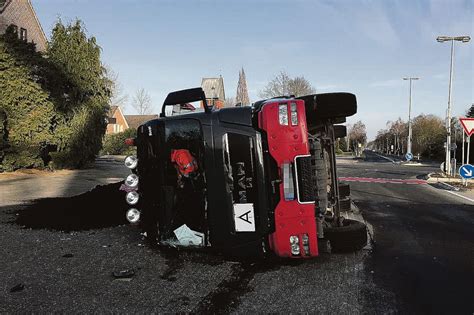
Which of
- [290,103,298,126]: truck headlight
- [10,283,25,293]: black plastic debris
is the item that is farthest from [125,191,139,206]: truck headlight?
[290,103,298,126]: truck headlight

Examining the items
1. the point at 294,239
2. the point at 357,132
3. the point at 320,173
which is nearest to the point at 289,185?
the point at 294,239

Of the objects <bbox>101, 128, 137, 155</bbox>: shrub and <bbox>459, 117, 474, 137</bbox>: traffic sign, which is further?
<bbox>101, 128, 137, 155</bbox>: shrub

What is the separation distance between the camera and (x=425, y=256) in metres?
5.48

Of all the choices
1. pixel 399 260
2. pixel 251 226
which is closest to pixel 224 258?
pixel 251 226

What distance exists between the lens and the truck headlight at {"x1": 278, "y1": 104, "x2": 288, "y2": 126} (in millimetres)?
4207

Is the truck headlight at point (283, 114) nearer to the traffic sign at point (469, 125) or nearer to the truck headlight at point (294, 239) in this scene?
the truck headlight at point (294, 239)

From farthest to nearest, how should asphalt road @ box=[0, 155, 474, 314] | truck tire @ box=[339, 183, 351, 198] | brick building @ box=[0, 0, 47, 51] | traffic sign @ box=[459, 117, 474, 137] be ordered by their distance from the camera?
brick building @ box=[0, 0, 47, 51] < traffic sign @ box=[459, 117, 474, 137] < truck tire @ box=[339, 183, 351, 198] < asphalt road @ box=[0, 155, 474, 314]

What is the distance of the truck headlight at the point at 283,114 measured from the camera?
4.21m

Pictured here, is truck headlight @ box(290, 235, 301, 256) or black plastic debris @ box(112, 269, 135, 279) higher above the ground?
truck headlight @ box(290, 235, 301, 256)

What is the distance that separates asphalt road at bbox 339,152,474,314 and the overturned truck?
3.24 feet

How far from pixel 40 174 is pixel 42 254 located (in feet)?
45.4

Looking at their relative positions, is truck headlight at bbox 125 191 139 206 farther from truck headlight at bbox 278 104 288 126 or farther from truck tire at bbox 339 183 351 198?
truck tire at bbox 339 183 351 198

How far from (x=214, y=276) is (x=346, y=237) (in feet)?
6.30

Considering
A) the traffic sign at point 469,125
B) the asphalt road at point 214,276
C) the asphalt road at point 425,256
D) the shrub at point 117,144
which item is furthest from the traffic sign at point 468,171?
the shrub at point 117,144
